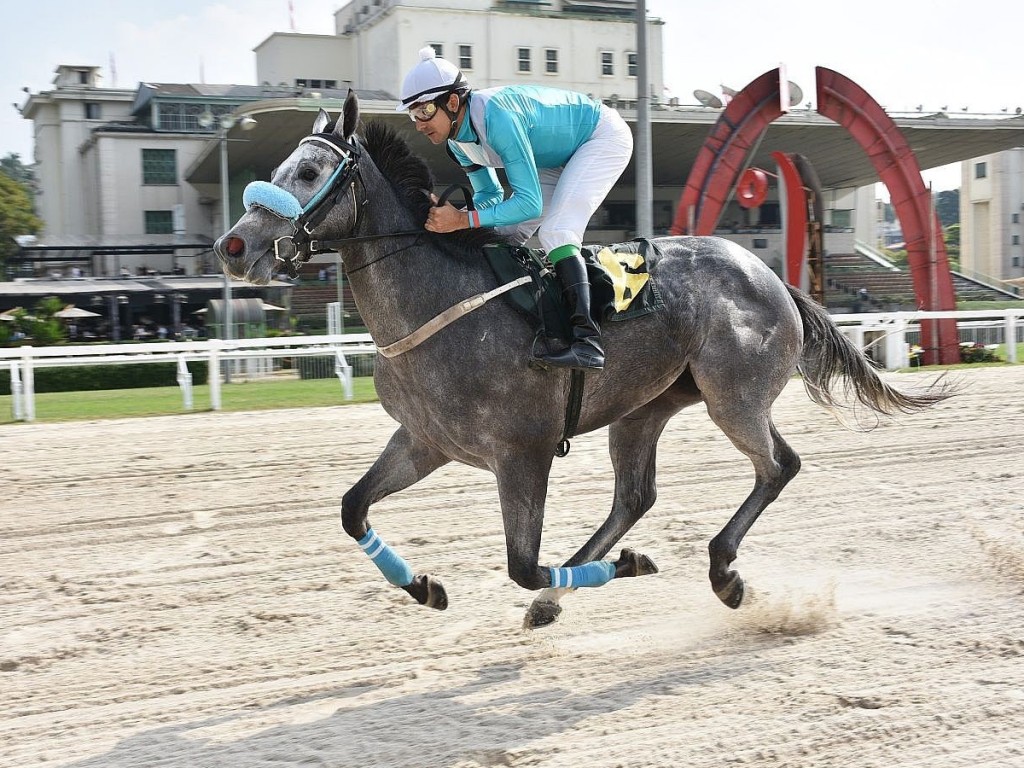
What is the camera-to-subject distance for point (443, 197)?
397cm

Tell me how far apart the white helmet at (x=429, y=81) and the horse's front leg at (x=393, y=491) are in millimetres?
1272

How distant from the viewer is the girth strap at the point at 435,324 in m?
3.81

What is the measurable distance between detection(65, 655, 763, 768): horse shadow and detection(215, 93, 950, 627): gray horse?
491 mm

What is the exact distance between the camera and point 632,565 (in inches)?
173

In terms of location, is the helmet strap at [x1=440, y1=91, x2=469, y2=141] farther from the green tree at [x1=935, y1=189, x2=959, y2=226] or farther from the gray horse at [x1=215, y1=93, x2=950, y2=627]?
the green tree at [x1=935, y1=189, x2=959, y2=226]

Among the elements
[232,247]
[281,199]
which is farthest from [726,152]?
[232,247]

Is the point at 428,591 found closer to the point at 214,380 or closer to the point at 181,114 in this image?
the point at 214,380

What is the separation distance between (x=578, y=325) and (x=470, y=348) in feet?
1.41

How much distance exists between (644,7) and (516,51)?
36824mm

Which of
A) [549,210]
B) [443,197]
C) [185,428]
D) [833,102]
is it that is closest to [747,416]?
[549,210]

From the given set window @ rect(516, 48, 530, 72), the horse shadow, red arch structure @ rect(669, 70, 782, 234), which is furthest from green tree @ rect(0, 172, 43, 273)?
the horse shadow

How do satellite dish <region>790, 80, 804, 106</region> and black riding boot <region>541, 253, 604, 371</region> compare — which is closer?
black riding boot <region>541, 253, 604, 371</region>

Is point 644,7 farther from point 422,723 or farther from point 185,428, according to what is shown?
point 422,723

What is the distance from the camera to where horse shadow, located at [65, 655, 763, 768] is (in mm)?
3078
